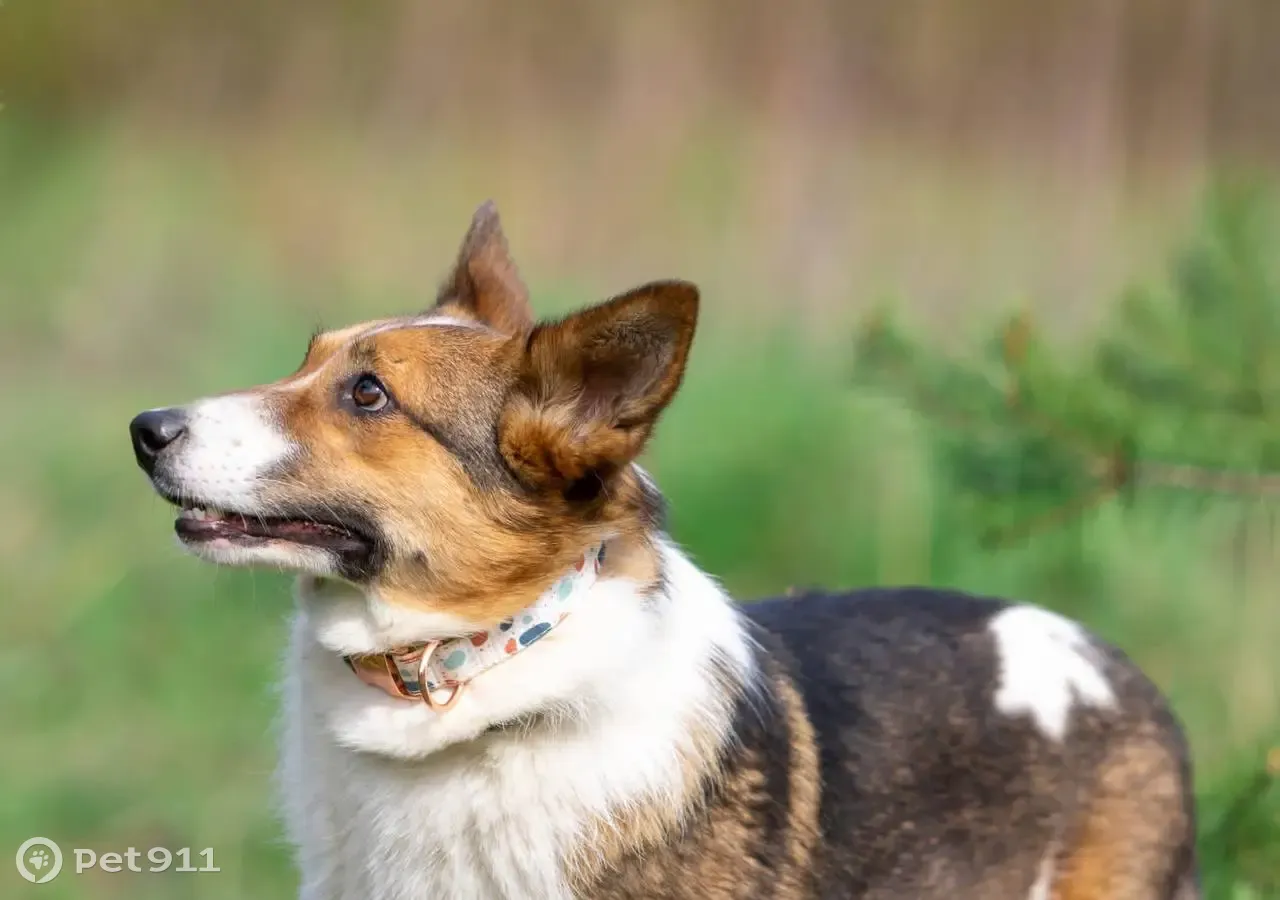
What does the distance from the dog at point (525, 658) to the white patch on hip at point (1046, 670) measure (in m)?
0.27

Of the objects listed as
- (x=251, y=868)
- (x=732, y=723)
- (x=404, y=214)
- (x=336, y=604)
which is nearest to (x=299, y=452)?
(x=336, y=604)

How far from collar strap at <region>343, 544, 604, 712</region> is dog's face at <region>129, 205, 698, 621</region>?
4 centimetres

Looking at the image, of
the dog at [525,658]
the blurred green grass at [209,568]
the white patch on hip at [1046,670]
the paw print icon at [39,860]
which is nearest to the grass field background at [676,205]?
the blurred green grass at [209,568]

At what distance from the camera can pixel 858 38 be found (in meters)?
6.70

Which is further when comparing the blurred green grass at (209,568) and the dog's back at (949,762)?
the blurred green grass at (209,568)

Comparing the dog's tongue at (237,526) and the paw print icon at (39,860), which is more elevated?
the dog's tongue at (237,526)

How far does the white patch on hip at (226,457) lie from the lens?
2.68m

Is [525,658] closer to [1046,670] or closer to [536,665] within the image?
[536,665]

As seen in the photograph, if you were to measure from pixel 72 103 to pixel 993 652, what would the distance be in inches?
199

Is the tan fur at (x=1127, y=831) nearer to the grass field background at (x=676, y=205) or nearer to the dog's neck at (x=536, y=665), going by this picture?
the dog's neck at (x=536, y=665)

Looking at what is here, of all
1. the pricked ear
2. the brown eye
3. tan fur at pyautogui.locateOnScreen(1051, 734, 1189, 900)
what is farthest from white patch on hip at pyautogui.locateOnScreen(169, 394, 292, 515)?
tan fur at pyautogui.locateOnScreen(1051, 734, 1189, 900)

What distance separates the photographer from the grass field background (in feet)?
18.8

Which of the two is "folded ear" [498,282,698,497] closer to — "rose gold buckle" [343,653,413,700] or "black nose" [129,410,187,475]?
"rose gold buckle" [343,653,413,700]

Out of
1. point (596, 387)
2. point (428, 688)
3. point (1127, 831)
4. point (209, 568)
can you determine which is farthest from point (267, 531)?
point (209, 568)
